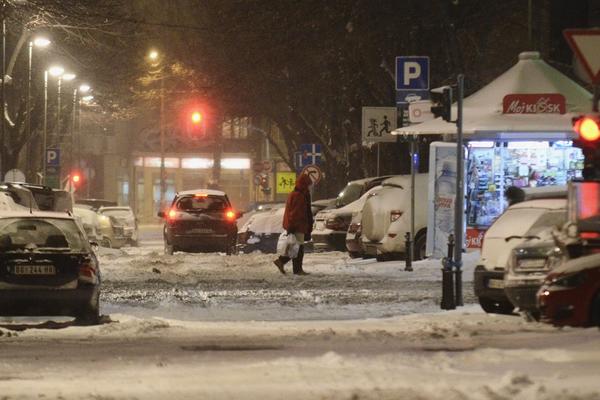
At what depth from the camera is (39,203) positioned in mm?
28203

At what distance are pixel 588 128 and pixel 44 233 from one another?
6.55m

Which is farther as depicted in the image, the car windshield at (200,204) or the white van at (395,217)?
the car windshield at (200,204)

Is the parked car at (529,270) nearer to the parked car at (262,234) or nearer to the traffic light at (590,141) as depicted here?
the traffic light at (590,141)

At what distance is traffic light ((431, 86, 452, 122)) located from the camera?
18.0 m

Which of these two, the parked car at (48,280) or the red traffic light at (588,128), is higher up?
the red traffic light at (588,128)

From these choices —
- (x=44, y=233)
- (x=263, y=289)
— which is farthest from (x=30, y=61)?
(x=44, y=233)

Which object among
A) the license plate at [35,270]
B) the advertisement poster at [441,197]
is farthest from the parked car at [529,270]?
the advertisement poster at [441,197]

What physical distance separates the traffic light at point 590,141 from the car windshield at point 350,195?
789 inches

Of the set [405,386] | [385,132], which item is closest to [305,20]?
[385,132]

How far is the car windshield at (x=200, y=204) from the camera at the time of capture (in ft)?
106

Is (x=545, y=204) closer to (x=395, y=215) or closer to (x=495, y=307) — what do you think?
(x=495, y=307)

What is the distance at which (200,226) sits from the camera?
32062mm

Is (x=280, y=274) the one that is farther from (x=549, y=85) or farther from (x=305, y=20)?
(x=305, y=20)

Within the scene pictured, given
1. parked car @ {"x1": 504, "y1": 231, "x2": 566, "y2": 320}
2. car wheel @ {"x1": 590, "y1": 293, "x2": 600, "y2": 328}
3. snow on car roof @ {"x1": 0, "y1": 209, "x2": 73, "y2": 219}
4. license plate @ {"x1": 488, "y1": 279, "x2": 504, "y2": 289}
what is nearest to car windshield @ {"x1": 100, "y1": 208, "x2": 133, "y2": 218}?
snow on car roof @ {"x1": 0, "y1": 209, "x2": 73, "y2": 219}
